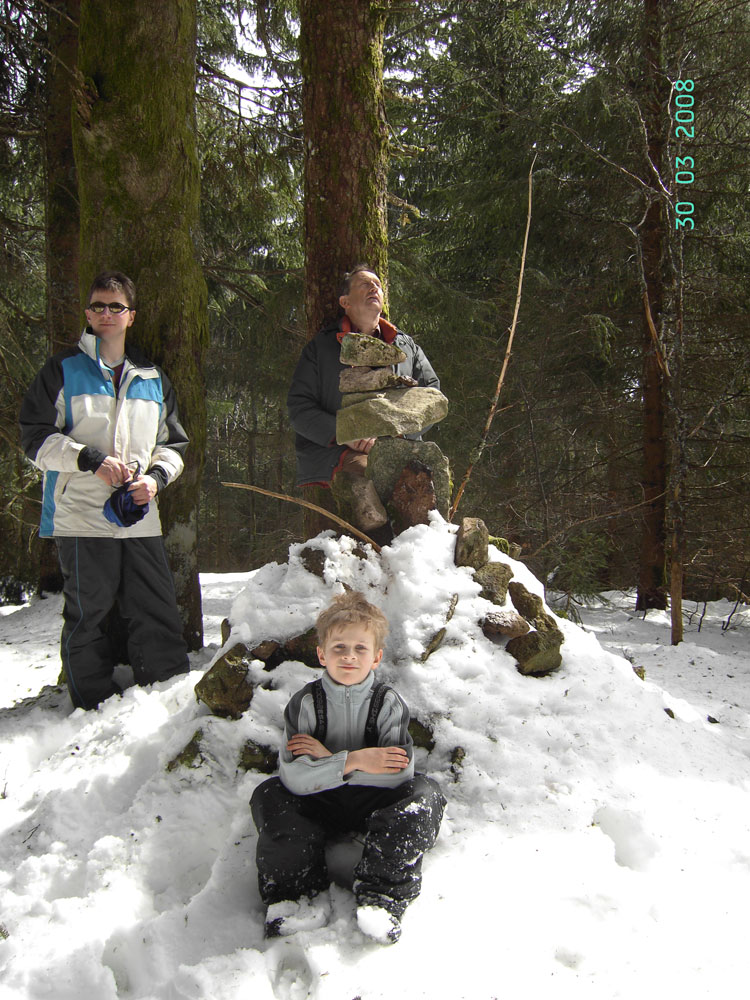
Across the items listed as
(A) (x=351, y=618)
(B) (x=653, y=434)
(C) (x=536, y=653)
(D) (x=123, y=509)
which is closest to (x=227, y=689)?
(A) (x=351, y=618)

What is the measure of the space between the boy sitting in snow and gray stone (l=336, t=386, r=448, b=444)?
1118 millimetres

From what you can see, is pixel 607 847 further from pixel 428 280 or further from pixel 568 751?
pixel 428 280

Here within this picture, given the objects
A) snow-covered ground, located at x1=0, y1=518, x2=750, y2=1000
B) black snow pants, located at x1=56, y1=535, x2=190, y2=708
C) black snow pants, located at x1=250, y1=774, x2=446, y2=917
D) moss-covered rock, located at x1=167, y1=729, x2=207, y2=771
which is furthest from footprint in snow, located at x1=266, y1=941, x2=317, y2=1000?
black snow pants, located at x1=56, y1=535, x2=190, y2=708

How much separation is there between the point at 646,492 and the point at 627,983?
5.67 m

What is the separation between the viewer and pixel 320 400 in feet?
11.8

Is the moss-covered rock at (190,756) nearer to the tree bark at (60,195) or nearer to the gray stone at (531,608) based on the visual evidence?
the gray stone at (531,608)

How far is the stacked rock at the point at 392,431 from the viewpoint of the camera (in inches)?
126

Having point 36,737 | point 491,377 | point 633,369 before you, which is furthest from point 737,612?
point 36,737

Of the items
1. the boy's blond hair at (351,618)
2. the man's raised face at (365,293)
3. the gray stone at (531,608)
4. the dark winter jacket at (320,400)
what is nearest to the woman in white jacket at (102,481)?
the dark winter jacket at (320,400)

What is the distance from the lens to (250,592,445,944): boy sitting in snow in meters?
1.86

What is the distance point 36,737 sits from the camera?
10.0 ft

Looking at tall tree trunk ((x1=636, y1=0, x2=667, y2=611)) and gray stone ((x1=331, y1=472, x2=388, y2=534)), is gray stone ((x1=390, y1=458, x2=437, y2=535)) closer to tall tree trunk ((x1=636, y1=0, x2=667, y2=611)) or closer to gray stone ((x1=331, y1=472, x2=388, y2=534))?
gray stone ((x1=331, y1=472, x2=388, y2=534))

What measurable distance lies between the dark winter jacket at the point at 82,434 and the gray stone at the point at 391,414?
0.95 meters

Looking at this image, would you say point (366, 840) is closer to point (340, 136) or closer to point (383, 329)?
point (383, 329)
